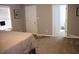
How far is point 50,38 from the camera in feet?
3.13

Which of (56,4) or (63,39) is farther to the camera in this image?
(63,39)

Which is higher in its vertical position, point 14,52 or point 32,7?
point 32,7

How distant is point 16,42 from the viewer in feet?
2.92

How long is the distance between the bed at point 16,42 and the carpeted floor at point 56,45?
70mm

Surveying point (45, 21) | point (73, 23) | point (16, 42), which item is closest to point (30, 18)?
point (45, 21)

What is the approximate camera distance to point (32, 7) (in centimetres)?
88

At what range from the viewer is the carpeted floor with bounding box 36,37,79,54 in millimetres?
893

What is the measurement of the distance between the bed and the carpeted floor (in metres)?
0.07

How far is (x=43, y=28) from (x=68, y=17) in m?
0.24

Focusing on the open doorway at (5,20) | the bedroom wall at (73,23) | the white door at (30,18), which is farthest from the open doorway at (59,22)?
the open doorway at (5,20)

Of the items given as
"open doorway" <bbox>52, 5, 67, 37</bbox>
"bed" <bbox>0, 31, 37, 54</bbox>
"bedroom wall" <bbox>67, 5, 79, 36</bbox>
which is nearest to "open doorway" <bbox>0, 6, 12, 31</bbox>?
"bed" <bbox>0, 31, 37, 54</bbox>
